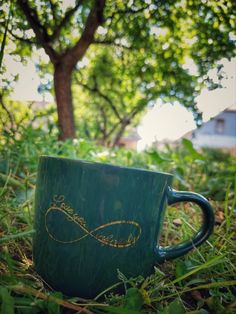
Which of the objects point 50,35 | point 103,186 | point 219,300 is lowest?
point 219,300

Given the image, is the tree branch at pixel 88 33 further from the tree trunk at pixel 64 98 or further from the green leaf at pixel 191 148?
the green leaf at pixel 191 148

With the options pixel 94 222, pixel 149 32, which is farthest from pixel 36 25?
pixel 94 222

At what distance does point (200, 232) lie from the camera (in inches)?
21.4

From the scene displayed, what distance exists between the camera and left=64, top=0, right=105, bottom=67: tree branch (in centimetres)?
62

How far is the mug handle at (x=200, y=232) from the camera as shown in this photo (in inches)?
20.2

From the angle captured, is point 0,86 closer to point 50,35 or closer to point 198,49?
point 50,35

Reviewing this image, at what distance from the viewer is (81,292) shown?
0.46 m

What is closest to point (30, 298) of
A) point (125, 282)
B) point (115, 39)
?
point (125, 282)

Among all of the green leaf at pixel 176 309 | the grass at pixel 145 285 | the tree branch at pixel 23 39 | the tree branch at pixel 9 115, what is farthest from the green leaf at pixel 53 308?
the tree branch at pixel 9 115

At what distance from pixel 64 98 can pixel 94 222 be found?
997 mm

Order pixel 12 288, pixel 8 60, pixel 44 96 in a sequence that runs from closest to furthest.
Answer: pixel 12 288 < pixel 8 60 < pixel 44 96

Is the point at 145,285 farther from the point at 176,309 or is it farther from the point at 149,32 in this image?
the point at 149,32

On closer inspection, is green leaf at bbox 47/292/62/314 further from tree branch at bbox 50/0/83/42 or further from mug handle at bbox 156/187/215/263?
tree branch at bbox 50/0/83/42

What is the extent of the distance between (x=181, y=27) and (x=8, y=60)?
41 cm
